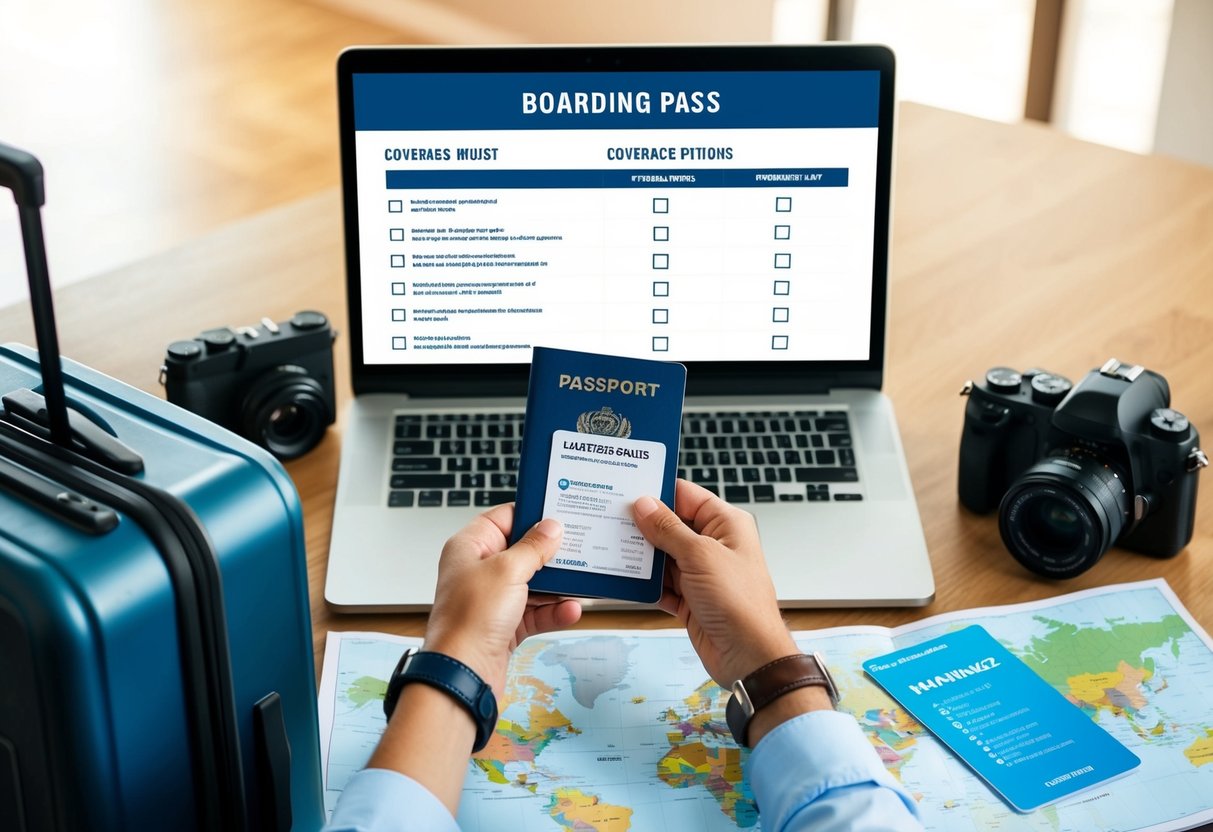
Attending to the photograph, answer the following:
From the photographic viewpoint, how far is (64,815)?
713 millimetres

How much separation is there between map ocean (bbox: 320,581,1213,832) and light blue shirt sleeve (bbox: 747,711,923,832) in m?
0.07

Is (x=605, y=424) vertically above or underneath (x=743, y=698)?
above

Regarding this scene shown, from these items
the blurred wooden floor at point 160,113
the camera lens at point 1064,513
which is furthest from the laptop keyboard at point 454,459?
the blurred wooden floor at point 160,113

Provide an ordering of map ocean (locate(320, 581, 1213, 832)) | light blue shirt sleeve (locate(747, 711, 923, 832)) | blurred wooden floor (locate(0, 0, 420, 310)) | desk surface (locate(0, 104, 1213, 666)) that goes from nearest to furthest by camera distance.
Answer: light blue shirt sleeve (locate(747, 711, 923, 832)), map ocean (locate(320, 581, 1213, 832)), desk surface (locate(0, 104, 1213, 666)), blurred wooden floor (locate(0, 0, 420, 310))

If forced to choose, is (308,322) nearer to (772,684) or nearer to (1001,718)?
(772,684)

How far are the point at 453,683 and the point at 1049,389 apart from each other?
62 centimetres

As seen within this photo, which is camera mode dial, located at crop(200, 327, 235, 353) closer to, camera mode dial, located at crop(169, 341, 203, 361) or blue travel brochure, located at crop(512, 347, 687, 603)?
camera mode dial, located at crop(169, 341, 203, 361)

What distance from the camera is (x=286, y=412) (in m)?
1.29

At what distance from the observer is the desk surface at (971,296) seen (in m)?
1.22

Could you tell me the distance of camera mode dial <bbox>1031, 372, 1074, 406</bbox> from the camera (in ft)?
3.91

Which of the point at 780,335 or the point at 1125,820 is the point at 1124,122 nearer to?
the point at 780,335

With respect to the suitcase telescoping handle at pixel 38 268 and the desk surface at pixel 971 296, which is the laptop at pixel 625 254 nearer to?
the desk surface at pixel 971 296

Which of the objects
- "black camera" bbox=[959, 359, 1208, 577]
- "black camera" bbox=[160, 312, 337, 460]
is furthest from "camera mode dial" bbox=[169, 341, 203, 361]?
"black camera" bbox=[959, 359, 1208, 577]

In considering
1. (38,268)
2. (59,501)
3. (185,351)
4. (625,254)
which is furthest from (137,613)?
(625,254)
